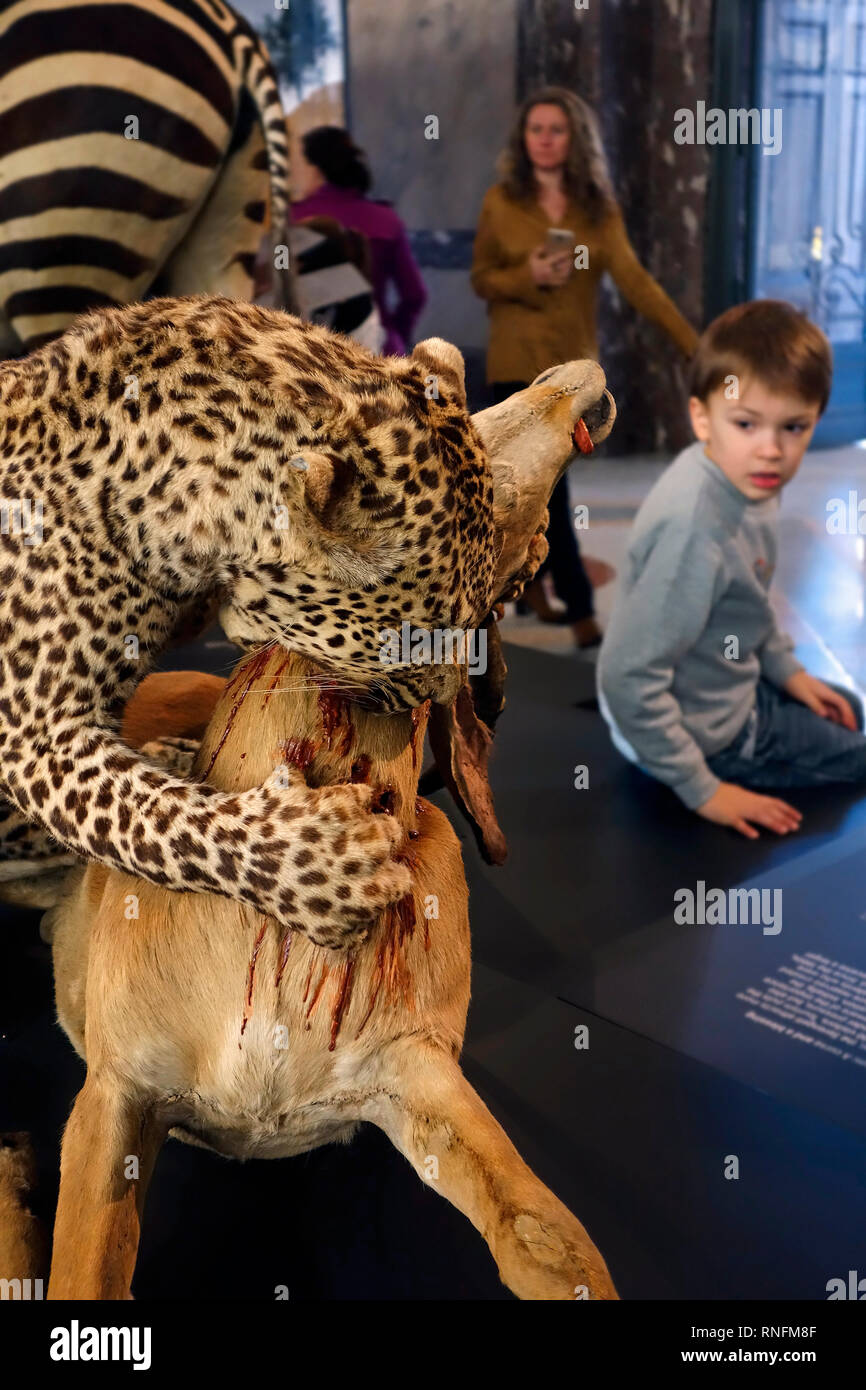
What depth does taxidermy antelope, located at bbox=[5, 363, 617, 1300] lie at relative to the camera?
0.97 meters

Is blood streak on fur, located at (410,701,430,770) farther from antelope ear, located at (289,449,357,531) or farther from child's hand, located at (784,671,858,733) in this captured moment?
child's hand, located at (784,671,858,733)

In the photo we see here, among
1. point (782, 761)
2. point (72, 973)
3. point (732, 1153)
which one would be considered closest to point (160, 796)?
point (72, 973)

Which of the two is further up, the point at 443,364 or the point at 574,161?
the point at 574,161

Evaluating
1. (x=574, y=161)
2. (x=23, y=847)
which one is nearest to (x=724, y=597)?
(x=574, y=161)

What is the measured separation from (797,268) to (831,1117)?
2.23 m

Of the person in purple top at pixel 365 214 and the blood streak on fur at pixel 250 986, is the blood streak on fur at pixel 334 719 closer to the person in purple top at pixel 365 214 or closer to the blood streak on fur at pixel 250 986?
the blood streak on fur at pixel 250 986

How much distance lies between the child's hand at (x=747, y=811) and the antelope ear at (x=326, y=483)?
1.54 m

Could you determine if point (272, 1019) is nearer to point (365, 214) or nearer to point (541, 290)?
point (541, 290)

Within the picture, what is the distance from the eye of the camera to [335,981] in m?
1.00

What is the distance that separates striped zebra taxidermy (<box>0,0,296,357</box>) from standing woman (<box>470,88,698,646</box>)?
50 cm

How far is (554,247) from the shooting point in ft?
7.74

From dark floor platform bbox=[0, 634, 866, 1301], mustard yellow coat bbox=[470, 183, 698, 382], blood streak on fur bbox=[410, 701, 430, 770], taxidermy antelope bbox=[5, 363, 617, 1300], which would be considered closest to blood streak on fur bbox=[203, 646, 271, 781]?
taxidermy antelope bbox=[5, 363, 617, 1300]

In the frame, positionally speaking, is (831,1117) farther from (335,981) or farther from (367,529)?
(367,529)

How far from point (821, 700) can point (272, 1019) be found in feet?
6.34
